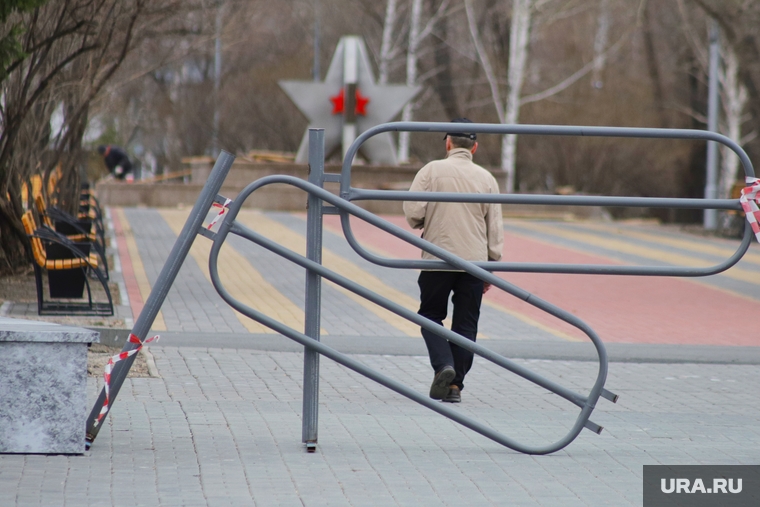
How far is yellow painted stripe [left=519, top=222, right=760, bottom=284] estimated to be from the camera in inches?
634

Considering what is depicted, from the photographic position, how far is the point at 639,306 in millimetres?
12906

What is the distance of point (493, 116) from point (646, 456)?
31953 mm

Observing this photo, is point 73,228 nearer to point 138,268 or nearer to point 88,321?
point 138,268

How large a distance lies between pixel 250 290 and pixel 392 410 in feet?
20.5

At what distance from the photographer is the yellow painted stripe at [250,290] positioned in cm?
1065

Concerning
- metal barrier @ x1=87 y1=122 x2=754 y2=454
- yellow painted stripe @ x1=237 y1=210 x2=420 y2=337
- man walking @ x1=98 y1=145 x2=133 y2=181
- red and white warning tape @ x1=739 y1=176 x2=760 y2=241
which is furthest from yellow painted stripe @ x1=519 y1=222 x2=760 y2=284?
man walking @ x1=98 y1=145 x2=133 y2=181

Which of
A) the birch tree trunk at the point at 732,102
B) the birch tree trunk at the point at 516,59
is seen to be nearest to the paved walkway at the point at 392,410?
the birch tree trunk at the point at 516,59

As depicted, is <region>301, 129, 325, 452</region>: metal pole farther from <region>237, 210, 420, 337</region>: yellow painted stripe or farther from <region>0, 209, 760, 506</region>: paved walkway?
<region>237, 210, 420, 337</region>: yellow painted stripe

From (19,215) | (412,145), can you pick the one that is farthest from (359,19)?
(19,215)

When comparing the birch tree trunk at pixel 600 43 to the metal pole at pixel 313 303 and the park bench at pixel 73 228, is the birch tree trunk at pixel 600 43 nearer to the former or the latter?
the park bench at pixel 73 228

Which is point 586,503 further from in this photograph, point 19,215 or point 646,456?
point 19,215

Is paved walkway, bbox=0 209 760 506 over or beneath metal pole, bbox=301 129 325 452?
beneath

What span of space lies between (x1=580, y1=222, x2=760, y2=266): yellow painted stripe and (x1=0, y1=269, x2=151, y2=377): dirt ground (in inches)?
424

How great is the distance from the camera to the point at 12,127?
11414 mm
